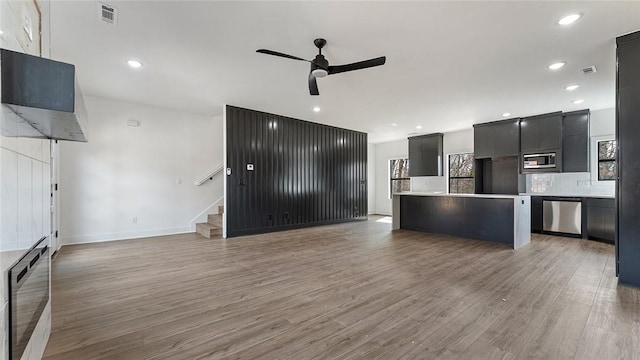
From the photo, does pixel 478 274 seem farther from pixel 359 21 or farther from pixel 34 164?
pixel 34 164

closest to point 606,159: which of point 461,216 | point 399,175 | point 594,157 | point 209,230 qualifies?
point 594,157

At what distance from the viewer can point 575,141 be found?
589 centimetres

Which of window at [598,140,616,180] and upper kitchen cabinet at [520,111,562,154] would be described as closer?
window at [598,140,616,180]

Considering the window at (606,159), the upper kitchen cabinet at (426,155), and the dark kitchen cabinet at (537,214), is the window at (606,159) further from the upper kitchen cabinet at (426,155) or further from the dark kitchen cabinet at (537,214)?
the upper kitchen cabinet at (426,155)

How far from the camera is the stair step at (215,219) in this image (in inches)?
238

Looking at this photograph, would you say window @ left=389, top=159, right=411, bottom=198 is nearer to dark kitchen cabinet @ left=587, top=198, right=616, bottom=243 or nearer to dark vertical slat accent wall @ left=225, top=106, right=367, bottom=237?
dark vertical slat accent wall @ left=225, top=106, right=367, bottom=237

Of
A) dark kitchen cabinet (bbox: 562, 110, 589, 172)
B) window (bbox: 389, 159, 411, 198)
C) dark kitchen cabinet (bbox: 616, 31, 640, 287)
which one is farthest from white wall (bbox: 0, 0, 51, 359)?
window (bbox: 389, 159, 411, 198)

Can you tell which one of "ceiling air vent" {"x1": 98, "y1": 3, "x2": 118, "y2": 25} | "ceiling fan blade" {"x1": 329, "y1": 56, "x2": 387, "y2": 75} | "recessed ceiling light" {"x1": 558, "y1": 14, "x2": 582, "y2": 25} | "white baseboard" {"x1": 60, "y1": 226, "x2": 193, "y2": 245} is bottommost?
"white baseboard" {"x1": 60, "y1": 226, "x2": 193, "y2": 245}

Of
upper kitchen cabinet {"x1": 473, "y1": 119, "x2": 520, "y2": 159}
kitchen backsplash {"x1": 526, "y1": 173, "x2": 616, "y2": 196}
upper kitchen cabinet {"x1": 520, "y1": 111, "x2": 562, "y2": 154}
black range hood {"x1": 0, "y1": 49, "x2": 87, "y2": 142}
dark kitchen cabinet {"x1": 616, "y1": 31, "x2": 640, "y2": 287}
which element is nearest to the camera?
black range hood {"x1": 0, "y1": 49, "x2": 87, "y2": 142}

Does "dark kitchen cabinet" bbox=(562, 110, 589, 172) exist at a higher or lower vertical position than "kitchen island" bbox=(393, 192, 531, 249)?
higher

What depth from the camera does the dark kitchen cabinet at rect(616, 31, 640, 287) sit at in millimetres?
2898

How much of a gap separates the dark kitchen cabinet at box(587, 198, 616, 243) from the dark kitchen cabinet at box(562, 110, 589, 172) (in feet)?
2.69

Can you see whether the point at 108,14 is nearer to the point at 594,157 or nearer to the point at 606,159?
the point at 594,157

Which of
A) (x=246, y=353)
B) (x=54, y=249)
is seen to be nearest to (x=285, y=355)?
(x=246, y=353)
